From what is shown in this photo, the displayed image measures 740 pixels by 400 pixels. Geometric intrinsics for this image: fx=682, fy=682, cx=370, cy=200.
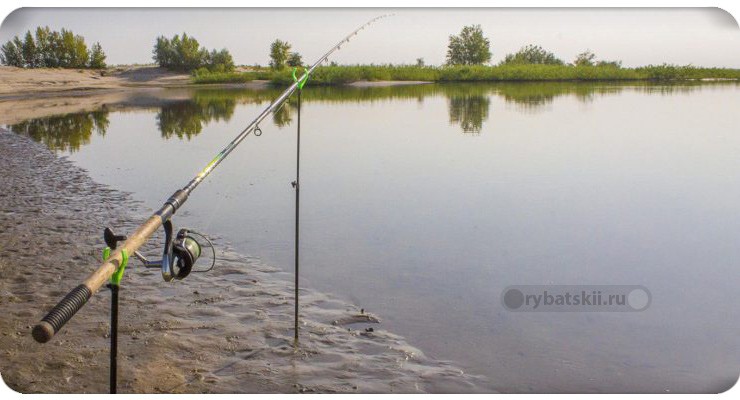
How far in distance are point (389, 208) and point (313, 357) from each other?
373 centimetres

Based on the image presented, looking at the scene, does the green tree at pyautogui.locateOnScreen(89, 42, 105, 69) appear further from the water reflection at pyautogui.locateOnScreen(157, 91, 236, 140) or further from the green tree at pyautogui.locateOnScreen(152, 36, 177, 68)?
the water reflection at pyautogui.locateOnScreen(157, 91, 236, 140)

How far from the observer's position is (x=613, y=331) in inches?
172

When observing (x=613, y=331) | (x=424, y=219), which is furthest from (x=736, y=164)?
(x=613, y=331)

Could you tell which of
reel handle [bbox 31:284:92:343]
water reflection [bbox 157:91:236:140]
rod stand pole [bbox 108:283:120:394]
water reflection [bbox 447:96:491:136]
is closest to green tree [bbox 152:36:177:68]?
water reflection [bbox 157:91:236:140]

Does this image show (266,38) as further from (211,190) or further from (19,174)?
(19,174)

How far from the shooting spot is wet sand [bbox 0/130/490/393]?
3.50 m

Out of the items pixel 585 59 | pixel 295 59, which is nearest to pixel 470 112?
pixel 585 59

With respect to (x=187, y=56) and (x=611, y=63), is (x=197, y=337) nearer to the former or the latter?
(x=187, y=56)

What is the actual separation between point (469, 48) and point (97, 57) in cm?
363

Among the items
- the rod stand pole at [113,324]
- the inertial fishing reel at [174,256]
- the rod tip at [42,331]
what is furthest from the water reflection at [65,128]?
the rod tip at [42,331]

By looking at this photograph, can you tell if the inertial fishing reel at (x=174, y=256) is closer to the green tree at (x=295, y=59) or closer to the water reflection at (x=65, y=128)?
the green tree at (x=295, y=59)

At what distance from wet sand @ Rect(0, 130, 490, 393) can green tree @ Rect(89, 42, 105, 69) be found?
1670mm

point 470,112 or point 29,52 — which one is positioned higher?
point 29,52

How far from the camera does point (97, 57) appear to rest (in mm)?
6656
